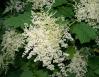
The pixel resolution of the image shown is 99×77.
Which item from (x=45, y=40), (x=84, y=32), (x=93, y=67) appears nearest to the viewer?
(x=45, y=40)

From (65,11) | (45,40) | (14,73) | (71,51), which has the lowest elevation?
(14,73)

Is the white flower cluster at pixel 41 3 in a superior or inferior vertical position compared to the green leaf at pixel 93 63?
superior

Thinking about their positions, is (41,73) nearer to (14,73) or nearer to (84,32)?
(14,73)

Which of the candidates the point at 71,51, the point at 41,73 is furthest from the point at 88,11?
the point at 41,73

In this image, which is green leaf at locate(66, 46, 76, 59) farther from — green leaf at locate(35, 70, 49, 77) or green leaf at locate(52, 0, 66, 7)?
green leaf at locate(52, 0, 66, 7)

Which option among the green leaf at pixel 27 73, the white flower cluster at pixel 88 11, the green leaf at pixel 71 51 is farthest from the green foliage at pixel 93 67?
the green leaf at pixel 27 73

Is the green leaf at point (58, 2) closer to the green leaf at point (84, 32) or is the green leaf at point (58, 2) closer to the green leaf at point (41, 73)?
the green leaf at point (84, 32)

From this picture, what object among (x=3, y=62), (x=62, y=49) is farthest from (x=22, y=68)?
(x=62, y=49)
